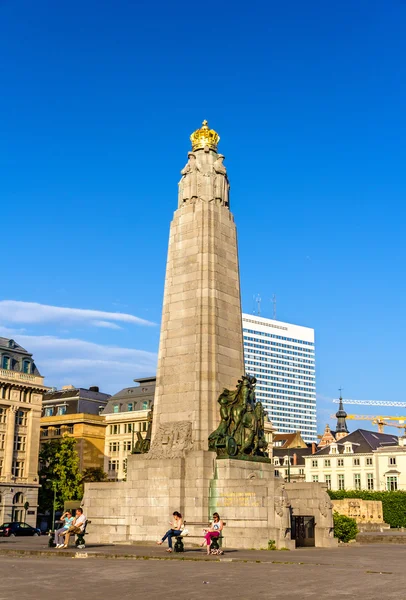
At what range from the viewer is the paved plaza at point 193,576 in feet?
44.9

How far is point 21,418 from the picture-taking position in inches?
3078

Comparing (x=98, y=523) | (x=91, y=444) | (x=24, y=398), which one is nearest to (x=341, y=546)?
(x=98, y=523)

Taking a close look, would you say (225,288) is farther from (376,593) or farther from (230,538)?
(376,593)

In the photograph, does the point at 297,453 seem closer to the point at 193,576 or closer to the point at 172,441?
the point at 172,441

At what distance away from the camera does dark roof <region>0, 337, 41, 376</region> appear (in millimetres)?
78438

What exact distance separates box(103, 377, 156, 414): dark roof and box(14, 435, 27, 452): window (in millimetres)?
18886

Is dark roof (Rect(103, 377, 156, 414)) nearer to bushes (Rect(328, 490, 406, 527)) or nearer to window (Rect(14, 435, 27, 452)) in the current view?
window (Rect(14, 435, 27, 452))

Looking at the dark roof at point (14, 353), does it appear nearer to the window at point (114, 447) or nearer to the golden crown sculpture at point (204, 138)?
the window at point (114, 447)

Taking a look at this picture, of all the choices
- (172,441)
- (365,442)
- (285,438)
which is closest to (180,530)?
(172,441)

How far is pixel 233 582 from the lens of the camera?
15.4 m

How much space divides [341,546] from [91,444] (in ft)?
212

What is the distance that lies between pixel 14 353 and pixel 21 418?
700 cm

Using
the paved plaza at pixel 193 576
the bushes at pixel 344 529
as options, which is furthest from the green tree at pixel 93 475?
the paved plaza at pixel 193 576

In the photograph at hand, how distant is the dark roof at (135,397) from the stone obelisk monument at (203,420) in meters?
61.3
